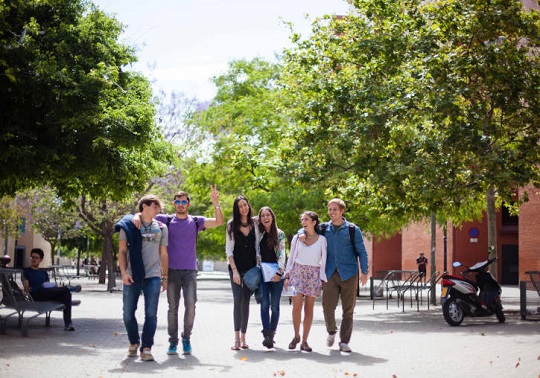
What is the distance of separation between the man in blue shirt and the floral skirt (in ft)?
0.85

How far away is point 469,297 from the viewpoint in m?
16.4

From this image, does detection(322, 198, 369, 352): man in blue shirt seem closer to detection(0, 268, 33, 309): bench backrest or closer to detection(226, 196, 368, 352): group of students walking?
detection(226, 196, 368, 352): group of students walking

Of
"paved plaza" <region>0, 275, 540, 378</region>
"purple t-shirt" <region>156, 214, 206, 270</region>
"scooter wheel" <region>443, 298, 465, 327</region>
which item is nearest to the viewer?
"paved plaza" <region>0, 275, 540, 378</region>

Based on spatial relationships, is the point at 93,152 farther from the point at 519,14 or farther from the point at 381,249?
the point at 381,249

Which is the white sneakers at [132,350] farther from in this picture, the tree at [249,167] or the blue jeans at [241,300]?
the tree at [249,167]

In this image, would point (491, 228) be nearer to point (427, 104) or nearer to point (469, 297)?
point (427, 104)

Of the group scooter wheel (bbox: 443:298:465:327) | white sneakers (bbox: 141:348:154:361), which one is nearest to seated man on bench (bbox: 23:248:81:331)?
white sneakers (bbox: 141:348:154:361)

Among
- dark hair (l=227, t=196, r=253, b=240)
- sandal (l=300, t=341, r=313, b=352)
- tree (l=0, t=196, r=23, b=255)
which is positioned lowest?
sandal (l=300, t=341, r=313, b=352)

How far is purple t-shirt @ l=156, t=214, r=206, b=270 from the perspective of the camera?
10.3 m

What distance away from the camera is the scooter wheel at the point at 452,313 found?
16078mm

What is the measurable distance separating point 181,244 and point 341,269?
2206mm

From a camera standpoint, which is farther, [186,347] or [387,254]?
[387,254]

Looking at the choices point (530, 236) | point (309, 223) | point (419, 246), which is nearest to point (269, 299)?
point (309, 223)

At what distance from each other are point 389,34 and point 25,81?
869cm
